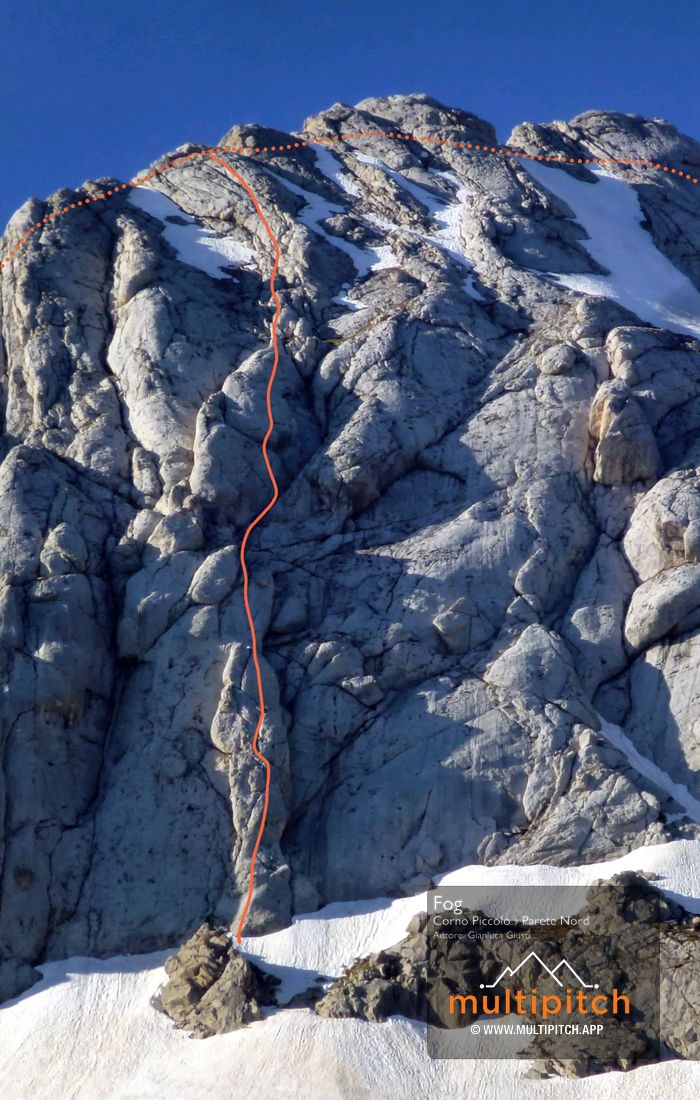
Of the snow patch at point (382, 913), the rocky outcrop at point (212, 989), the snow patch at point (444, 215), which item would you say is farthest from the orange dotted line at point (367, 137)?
the snow patch at point (382, 913)

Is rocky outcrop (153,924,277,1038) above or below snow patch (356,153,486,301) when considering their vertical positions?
below

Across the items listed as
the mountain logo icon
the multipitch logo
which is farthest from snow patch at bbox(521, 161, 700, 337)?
the multipitch logo

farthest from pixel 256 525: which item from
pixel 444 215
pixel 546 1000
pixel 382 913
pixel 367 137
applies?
pixel 367 137

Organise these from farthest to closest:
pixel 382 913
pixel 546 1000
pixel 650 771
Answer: pixel 650 771, pixel 382 913, pixel 546 1000

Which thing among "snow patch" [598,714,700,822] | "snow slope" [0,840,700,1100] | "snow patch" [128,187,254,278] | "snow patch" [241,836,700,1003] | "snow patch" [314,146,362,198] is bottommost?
"snow slope" [0,840,700,1100]

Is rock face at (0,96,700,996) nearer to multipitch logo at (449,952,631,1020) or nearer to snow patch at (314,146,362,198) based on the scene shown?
multipitch logo at (449,952,631,1020)

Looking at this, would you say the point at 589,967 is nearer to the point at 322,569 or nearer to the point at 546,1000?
the point at 546,1000

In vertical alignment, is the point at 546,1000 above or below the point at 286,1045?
above
